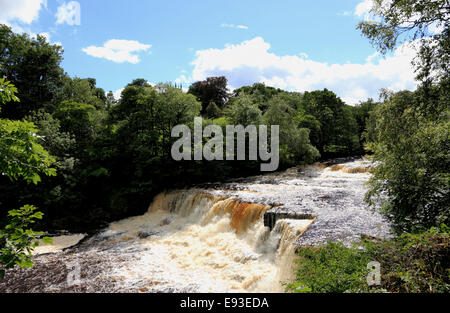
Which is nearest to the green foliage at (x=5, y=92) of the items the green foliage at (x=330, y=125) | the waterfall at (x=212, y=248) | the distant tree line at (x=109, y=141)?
the waterfall at (x=212, y=248)

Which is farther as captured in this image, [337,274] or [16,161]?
[337,274]

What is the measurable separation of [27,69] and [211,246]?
2342cm

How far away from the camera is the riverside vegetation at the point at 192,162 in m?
3.47

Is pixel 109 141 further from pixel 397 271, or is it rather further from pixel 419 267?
pixel 419 267

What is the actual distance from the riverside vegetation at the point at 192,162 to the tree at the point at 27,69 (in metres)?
0.10

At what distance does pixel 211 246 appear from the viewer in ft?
30.9

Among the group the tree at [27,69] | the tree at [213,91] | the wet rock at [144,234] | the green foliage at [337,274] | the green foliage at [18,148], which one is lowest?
the wet rock at [144,234]

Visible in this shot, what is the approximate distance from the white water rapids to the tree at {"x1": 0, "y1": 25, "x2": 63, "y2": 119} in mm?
16246

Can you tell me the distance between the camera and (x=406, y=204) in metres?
6.45

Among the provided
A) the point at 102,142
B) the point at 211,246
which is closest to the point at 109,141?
the point at 102,142

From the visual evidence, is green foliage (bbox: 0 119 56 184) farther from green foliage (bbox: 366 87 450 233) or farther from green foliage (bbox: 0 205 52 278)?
green foliage (bbox: 366 87 450 233)

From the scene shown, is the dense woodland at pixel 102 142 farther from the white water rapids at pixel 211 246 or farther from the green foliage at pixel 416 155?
the green foliage at pixel 416 155

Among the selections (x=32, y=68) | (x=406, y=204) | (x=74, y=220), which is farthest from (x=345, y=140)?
(x=32, y=68)

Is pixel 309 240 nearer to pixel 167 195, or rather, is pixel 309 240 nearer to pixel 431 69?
pixel 431 69
